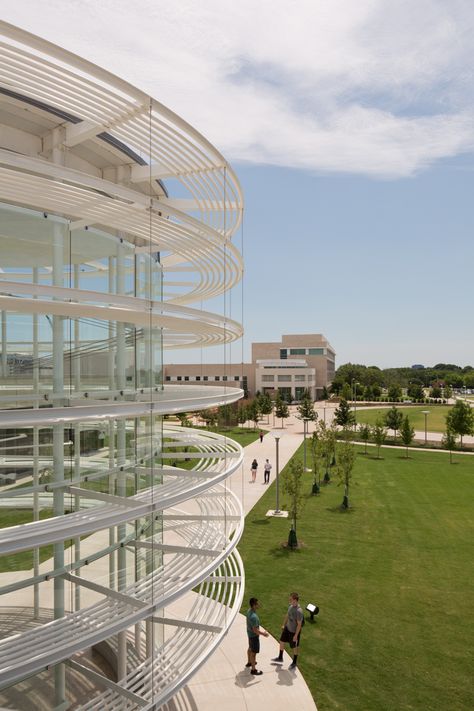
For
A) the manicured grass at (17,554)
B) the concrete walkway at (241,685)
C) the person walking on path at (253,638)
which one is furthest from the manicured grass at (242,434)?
the manicured grass at (17,554)

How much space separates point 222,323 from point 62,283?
291cm

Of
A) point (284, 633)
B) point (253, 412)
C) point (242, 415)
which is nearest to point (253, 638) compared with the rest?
point (284, 633)

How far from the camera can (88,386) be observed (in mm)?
8930

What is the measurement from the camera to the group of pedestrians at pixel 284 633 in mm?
10945

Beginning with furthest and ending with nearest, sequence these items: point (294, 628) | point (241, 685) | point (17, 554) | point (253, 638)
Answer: point (294, 628)
point (253, 638)
point (241, 685)
point (17, 554)

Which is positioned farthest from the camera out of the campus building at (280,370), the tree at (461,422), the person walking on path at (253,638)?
the campus building at (280,370)

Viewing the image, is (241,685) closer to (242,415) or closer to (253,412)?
(253,412)

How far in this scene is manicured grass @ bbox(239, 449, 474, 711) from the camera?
10938 millimetres

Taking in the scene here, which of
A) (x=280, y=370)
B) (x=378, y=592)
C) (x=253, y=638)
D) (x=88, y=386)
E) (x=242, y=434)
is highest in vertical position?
(x=280, y=370)

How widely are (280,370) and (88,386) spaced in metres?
93.4

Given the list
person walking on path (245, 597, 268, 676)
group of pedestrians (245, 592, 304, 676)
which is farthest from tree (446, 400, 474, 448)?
person walking on path (245, 597, 268, 676)

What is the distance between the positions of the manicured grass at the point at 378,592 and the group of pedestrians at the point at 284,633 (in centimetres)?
44

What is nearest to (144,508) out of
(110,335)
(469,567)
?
(110,335)

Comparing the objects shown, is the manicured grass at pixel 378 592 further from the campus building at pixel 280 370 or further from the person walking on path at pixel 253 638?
the campus building at pixel 280 370
